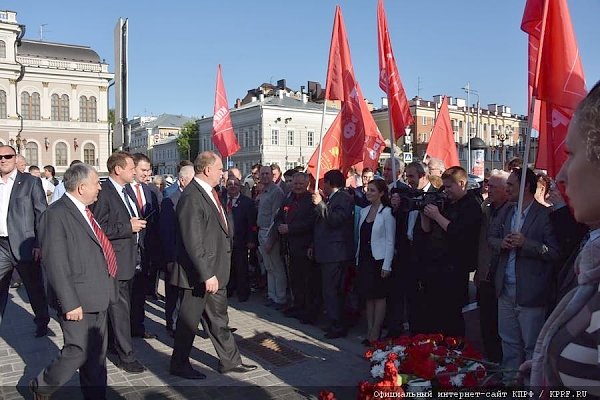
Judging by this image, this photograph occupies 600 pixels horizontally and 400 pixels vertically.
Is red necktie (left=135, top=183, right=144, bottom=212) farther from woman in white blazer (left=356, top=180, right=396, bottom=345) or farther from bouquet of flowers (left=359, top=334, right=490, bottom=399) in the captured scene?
bouquet of flowers (left=359, top=334, right=490, bottom=399)

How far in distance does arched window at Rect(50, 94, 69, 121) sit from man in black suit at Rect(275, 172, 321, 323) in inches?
2448

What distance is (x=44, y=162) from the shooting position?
60.0m

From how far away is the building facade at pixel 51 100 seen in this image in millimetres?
57156

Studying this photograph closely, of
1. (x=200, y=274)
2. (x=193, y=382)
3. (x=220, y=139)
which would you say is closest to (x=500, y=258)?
(x=200, y=274)

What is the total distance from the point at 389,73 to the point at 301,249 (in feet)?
9.08

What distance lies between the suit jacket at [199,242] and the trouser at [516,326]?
2.70 meters

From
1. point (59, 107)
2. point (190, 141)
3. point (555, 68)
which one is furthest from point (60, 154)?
point (555, 68)

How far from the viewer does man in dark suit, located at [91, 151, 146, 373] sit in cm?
516

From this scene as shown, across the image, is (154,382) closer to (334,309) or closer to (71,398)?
(71,398)

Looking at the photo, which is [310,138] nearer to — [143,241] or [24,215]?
[143,241]

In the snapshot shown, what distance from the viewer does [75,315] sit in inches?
150

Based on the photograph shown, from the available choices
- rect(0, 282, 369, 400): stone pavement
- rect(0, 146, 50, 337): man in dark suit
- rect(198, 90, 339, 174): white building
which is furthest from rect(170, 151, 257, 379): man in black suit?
rect(198, 90, 339, 174): white building

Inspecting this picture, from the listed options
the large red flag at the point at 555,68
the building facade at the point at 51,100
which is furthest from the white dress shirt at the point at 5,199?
the building facade at the point at 51,100

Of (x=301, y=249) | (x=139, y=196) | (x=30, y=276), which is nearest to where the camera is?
(x=30, y=276)
